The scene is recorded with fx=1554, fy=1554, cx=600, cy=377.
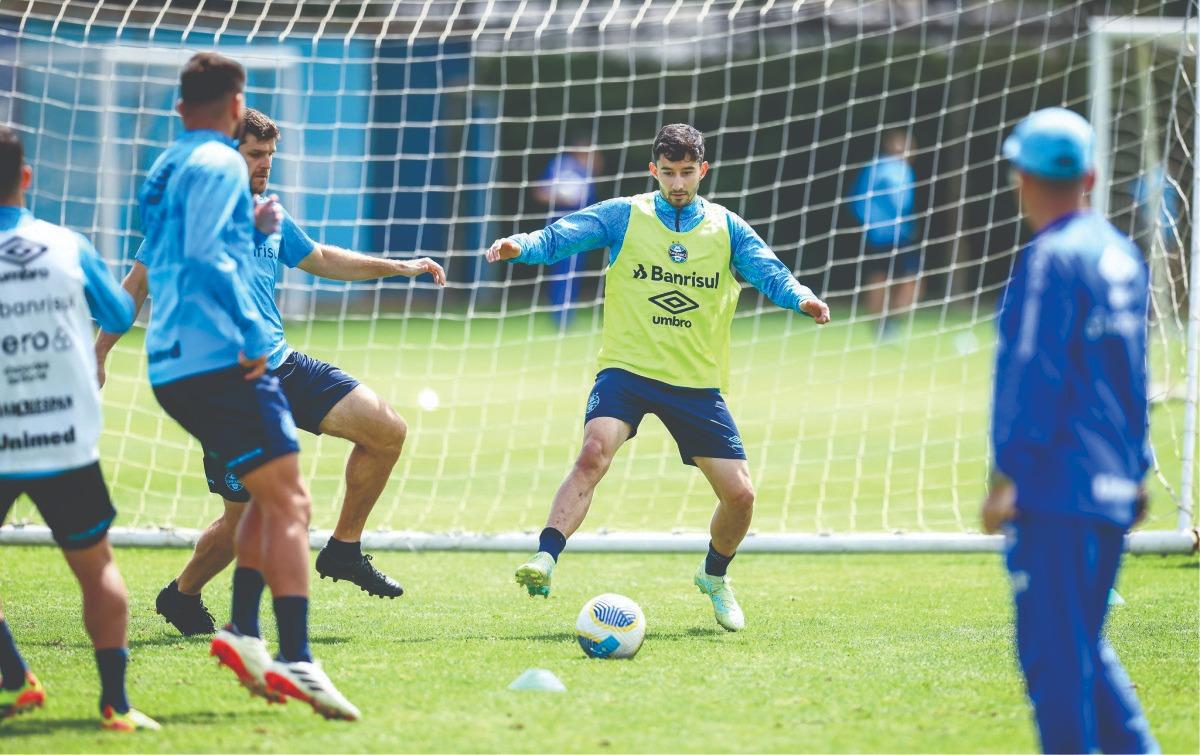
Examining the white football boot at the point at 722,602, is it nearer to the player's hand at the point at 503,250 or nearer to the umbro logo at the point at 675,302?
the umbro logo at the point at 675,302

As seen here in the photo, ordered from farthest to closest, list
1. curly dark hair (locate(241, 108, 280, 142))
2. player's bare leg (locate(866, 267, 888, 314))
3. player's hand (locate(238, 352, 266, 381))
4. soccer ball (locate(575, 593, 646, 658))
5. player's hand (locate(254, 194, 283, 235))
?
player's bare leg (locate(866, 267, 888, 314))
curly dark hair (locate(241, 108, 280, 142))
soccer ball (locate(575, 593, 646, 658))
player's hand (locate(254, 194, 283, 235))
player's hand (locate(238, 352, 266, 381))

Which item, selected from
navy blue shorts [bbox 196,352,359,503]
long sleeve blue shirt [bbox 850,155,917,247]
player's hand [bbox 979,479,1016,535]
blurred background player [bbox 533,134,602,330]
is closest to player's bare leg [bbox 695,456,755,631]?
navy blue shorts [bbox 196,352,359,503]

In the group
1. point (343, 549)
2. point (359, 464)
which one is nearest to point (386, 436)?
point (359, 464)

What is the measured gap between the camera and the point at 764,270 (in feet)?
22.3

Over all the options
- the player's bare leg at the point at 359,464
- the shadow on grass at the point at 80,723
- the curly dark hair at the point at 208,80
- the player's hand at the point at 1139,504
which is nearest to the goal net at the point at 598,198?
the player's bare leg at the point at 359,464

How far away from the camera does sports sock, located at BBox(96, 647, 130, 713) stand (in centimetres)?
460

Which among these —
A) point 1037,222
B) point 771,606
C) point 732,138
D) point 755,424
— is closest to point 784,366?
point 755,424

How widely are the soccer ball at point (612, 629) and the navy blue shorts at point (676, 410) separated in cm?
102

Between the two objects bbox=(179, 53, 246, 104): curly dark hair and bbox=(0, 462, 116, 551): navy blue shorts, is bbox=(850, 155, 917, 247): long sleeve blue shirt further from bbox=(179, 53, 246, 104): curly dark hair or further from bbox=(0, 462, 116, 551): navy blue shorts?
bbox=(0, 462, 116, 551): navy blue shorts

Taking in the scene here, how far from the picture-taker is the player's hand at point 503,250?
6.46 m

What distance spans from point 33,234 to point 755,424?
29.5 ft

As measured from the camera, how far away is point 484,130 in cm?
2208

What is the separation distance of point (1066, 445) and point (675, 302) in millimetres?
3269

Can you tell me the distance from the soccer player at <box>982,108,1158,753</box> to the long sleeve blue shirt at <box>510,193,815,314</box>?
3081 millimetres
